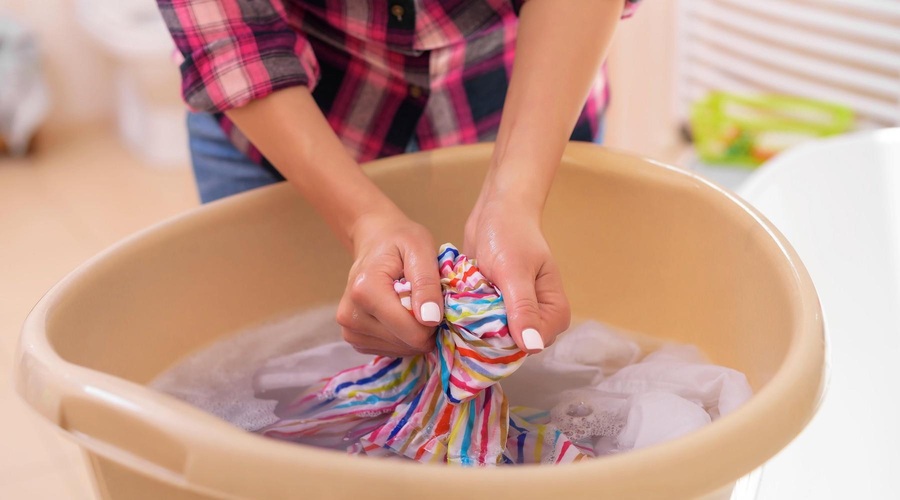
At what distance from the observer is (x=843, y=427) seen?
1086 mm

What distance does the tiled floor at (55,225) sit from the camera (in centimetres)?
142

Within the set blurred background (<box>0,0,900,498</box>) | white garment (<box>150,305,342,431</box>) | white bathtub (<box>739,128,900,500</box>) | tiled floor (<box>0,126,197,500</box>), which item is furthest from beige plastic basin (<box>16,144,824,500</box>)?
blurred background (<box>0,0,900,498</box>)

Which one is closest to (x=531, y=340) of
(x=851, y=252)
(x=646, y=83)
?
(x=851, y=252)

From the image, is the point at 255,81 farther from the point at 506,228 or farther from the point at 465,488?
the point at 465,488

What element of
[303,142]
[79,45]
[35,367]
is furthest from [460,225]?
[79,45]

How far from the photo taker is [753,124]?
81.4 inches

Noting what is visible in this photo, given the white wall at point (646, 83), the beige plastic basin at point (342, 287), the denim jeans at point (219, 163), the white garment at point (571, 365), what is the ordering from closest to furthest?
1. the beige plastic basin at point (342, 287)
2. the white garment at point (571, 365)
3. the denim jeans at point (219, 163)
4. the white wall at point (646, 83)

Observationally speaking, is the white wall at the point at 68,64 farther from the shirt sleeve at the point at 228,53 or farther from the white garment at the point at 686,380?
the white garment at the point at 686,380

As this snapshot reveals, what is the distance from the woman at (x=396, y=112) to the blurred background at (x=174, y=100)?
42.6 inches

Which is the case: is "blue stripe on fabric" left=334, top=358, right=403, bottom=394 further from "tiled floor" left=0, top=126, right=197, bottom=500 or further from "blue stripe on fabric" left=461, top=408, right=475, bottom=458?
"tiled floor" left=0, top=126, right=197, bottom=500

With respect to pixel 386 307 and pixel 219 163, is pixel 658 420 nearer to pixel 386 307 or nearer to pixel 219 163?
pixel 386 307

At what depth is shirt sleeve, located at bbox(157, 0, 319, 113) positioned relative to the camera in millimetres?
719

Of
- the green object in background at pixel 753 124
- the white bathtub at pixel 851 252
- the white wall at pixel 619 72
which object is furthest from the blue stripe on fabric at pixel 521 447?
the green object in background at pixel 753 124

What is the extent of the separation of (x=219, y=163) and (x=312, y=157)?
0.21 meters
